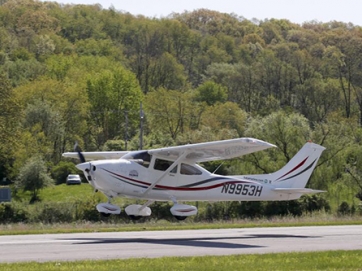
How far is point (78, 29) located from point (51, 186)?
121281 mm

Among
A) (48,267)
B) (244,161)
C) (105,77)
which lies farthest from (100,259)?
(105,77)

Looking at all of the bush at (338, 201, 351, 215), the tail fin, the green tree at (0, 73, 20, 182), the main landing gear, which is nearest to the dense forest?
the green tree at (0, 73, 20, 182)

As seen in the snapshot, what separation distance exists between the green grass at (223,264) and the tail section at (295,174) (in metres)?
10.2

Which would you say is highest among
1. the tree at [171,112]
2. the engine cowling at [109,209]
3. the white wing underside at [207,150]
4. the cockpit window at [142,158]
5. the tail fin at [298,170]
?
the white wing underside at [207,150]

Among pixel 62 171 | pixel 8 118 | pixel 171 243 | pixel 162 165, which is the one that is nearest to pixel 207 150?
pixel 162 165

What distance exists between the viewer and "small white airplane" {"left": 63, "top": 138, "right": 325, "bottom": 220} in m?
27.5

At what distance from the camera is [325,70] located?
396 ft

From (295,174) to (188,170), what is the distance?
4120mm

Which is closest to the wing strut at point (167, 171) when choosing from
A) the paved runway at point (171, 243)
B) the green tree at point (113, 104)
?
the paved runway at point (171, 243)

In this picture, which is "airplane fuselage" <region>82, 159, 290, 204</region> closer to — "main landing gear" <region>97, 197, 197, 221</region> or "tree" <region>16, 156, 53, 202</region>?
"main landing gear" <region>97, 197, 197, 221</region>

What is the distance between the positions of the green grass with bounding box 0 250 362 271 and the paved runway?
108 centimetres

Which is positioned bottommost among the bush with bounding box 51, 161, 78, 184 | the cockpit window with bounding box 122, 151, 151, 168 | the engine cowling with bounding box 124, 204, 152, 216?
the bush with bounding box 51, 161, 78, 184

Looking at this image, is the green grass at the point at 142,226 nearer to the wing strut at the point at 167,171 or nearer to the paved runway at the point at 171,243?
the paved runway at the point at 171,243

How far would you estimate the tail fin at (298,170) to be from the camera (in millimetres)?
30328
